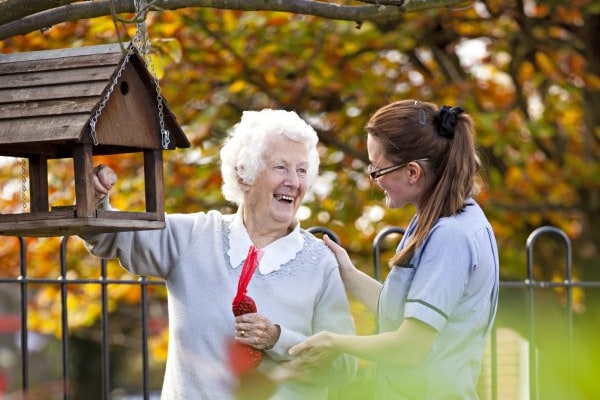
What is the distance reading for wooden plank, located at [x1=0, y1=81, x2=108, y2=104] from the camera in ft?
8.89

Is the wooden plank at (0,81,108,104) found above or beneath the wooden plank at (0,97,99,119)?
above

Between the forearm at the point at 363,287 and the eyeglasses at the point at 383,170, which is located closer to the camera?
the eyeglasses at the point at 383,170

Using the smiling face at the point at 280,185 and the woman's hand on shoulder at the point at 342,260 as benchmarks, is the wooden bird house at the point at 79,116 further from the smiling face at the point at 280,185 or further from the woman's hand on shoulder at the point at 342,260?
the woman's hand on shoulder at the point at 342,260

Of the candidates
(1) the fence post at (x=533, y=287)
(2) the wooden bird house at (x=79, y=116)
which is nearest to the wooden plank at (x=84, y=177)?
(2) the wooden bird house at (x=79, y=116)

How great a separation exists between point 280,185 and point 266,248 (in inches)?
7.8

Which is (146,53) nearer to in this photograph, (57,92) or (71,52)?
(71,52)

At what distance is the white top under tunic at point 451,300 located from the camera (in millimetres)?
2656

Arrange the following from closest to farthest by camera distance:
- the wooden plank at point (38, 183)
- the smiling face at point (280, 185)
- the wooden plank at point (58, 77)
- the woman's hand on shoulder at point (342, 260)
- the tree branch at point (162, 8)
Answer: the wooden plank at point (58, 77), the tree branch at point (162, 8), the wooden plank at point (38, 183), the smiling face at point (280, 185), the woman's hand on shoulder at point (342, 260)

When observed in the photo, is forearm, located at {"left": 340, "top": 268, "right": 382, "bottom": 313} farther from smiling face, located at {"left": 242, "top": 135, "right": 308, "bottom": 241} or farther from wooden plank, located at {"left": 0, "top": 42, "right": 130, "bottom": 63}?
wooden plank, located at {"left": 0, "top": 42, "right": 130, "bottom": 63}

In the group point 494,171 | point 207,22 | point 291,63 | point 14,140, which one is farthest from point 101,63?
point 494,171

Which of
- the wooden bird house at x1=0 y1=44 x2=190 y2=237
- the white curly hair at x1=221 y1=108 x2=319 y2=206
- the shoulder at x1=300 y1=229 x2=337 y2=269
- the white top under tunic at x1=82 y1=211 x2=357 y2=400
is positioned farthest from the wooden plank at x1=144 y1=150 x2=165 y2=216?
the shoulder at x1=300 y1=229 x2=337 y2=269

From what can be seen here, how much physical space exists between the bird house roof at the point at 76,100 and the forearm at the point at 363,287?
705mm

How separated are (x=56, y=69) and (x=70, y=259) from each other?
5.47 meters

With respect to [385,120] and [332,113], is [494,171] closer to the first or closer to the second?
[332,113]
